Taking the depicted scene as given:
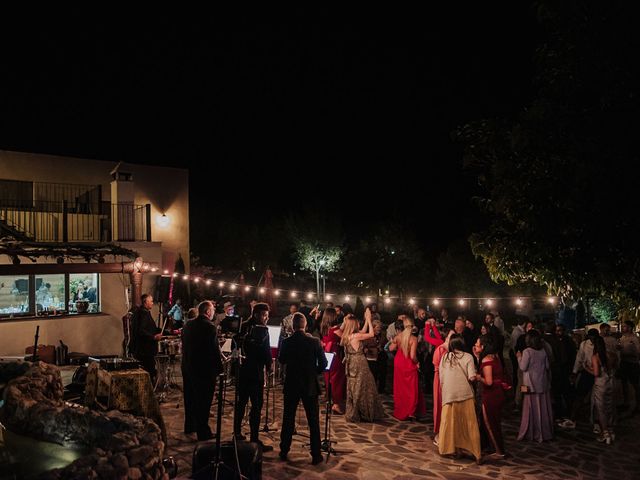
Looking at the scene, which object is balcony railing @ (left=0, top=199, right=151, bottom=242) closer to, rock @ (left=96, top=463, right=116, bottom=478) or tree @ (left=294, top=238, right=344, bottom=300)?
rock @ (left=96, top=463, right=116, bottom=478)

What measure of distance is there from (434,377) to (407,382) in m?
0.56

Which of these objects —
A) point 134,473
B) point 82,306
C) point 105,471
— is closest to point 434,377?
point 134,473

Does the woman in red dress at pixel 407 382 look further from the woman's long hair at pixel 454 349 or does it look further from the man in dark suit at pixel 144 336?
the man in dark suit at pixel 144 336

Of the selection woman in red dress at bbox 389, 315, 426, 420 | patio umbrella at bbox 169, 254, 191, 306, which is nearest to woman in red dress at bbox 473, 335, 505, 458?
woman in red dress at bbox 389, 315, 426, 420

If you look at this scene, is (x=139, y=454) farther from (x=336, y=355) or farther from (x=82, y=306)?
(x=82, y=306)

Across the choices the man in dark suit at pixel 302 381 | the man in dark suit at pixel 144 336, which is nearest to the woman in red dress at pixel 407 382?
the man in dark suit at pixel 302 381

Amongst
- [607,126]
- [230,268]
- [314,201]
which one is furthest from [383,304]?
[607,126]

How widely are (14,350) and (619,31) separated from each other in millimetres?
13966

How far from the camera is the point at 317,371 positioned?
6.93 meters

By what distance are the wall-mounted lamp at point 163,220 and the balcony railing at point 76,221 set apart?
1.01m

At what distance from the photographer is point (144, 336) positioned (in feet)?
31.6

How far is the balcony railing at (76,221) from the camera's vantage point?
15.0 m

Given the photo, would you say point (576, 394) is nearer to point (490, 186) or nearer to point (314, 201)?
point (490, 186)

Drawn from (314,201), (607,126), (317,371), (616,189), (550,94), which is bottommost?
(317,371)
